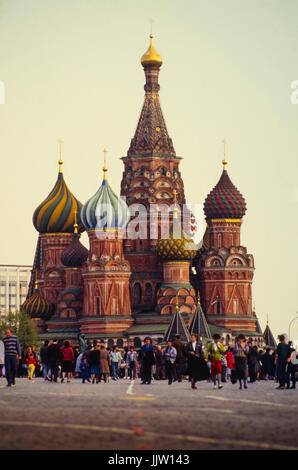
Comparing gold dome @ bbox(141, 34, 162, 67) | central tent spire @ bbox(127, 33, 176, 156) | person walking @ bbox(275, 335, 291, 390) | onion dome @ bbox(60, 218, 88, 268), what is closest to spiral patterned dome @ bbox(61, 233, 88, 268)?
onion dome @ bbox(60, 218, 88, 268)

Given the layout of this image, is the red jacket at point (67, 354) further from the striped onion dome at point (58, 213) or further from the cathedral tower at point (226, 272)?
the striped onion dome at point (58, 213)

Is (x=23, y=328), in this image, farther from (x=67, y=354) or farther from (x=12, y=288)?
(x=12, y=288)

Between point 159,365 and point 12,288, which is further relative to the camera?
point 12,288

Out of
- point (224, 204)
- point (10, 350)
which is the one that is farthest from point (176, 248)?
point (10, 350)

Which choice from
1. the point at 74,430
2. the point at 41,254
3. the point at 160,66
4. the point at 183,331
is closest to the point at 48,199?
the point at 41,254

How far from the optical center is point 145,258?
111125mm

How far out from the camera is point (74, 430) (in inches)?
687

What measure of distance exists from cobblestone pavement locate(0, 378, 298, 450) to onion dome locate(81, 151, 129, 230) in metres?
80.9

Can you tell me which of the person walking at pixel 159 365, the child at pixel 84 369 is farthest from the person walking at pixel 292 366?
the person walking at pixel 159 365

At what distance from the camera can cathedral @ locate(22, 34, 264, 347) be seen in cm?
10631

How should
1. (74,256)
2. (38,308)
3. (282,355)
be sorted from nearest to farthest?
1. (282,355)
2. (74,256)
3. (38,308)

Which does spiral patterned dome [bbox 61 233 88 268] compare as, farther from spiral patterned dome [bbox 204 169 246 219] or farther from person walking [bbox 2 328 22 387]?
person walking [bbox 2 328 22 387]

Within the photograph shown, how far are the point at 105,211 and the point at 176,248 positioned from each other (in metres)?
6.55

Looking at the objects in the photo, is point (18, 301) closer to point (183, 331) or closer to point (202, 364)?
point (183, 331)
